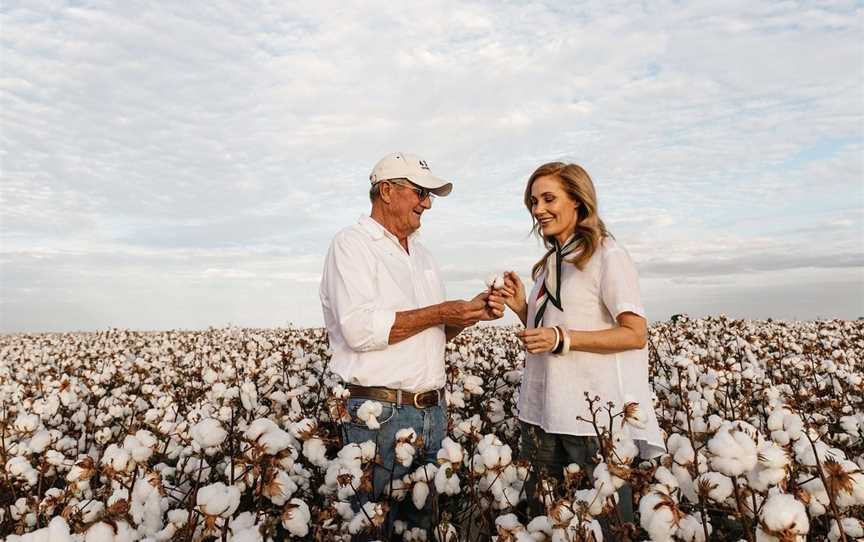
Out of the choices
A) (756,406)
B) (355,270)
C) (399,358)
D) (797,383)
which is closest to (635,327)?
(399,358)

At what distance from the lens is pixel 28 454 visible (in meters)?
4.46

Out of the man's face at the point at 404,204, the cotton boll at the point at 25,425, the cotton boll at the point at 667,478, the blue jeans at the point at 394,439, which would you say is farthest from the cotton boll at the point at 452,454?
the cotton boll at the point at 25,425

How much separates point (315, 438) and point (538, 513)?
117 cm

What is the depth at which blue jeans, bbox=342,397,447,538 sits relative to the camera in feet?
11.2

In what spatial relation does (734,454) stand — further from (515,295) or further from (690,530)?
(515,295)

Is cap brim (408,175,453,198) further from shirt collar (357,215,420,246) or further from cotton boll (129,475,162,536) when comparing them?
cotton boll (129,475,162,536)

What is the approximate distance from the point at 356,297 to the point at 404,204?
74cm

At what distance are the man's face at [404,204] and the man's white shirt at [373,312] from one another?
12 cm

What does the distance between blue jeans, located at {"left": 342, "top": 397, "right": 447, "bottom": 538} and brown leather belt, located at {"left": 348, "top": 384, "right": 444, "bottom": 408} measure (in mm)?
23

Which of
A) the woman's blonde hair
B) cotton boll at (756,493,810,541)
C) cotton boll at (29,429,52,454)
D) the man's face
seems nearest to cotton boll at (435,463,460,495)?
the woman's blonde hair

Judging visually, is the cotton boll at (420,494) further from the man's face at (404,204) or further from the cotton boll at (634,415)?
the man's face at (404,204)

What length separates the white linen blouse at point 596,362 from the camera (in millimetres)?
3154

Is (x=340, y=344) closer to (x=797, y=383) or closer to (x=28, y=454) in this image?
(x=28, y=454)

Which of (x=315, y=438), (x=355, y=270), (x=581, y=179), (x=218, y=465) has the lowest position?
(x=218, y=465)
